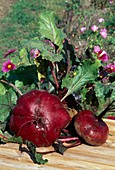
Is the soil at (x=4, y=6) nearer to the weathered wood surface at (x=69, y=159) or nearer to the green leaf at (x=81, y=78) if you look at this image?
the green leaf at (x=81, y=78)

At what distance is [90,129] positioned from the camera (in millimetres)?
2158

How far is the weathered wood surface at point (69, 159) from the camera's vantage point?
2.01m

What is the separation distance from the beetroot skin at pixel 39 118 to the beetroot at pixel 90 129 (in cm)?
6

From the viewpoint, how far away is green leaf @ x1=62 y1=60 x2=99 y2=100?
2236 mm

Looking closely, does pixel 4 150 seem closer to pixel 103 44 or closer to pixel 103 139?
pixel 103 139

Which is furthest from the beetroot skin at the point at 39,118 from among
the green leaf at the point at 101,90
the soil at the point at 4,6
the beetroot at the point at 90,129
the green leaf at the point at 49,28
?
the soil at the point at 4,6

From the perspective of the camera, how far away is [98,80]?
2354 millimetres

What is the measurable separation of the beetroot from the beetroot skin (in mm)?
64

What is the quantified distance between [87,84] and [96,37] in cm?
399

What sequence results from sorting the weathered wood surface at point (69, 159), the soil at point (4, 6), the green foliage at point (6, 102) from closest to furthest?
the weathered wood surface at point (69, 159), the green foliage at point (6, 102), the soil at point (4, 6)

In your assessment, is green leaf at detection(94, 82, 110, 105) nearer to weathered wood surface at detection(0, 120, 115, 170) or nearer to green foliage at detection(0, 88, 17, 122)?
weathered wood surface at detection(0, 120, 115, 170)

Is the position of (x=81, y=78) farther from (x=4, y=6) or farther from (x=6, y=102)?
(x=4, y=6)

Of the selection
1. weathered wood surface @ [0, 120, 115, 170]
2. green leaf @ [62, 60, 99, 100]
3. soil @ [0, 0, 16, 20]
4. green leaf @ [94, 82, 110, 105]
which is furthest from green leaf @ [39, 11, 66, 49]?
soil @ [0, 0, 16, 20]

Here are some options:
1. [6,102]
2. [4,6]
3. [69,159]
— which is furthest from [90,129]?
[4,6]
